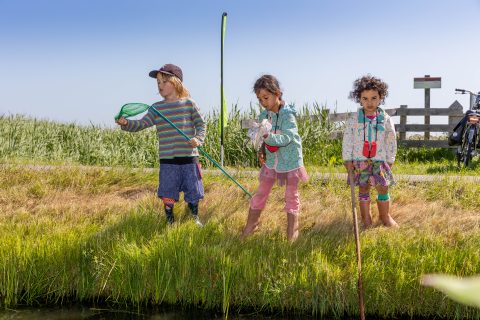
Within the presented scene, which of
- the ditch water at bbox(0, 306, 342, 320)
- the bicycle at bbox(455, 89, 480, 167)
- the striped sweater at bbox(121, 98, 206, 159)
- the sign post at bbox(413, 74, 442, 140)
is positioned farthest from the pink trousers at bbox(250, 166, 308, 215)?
the sign post at bbox(413, 74, 442, 140)

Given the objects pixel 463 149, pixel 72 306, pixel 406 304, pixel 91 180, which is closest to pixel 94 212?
pixel 91 180

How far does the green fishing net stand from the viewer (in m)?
4.83

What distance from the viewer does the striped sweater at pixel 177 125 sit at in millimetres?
5109

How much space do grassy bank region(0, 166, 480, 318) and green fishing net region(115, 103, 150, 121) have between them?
1102 millimetres

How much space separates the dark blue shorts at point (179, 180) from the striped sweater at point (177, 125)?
112mm

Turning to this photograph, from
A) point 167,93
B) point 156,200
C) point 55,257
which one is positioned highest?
point 167,93

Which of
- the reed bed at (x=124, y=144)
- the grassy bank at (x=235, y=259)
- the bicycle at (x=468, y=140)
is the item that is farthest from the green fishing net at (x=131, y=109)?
the bicycle at (x=468, y=140)

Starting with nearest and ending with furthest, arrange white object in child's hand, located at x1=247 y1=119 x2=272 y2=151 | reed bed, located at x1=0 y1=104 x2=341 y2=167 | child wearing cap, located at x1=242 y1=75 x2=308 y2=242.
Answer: white object in child's hand, located at x1=247 y1=119 x2=272 y2=151, child wearing cap, located at x1=242 y1=75 x2=308 y2=242, reed bed, located at x1=0 y1=104 x2=341 y2=167

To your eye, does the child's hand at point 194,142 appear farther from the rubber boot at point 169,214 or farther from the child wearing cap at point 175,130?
the rubber boot at point 169,214

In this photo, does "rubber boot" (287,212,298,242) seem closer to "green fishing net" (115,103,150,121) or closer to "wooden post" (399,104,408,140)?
"green fishing net" (115,103,150,121)

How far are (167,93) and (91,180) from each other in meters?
2.70

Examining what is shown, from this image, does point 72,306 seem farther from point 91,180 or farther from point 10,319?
point 91,180

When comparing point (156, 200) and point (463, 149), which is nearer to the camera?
point (156, 200)

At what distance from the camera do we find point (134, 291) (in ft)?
15.4
